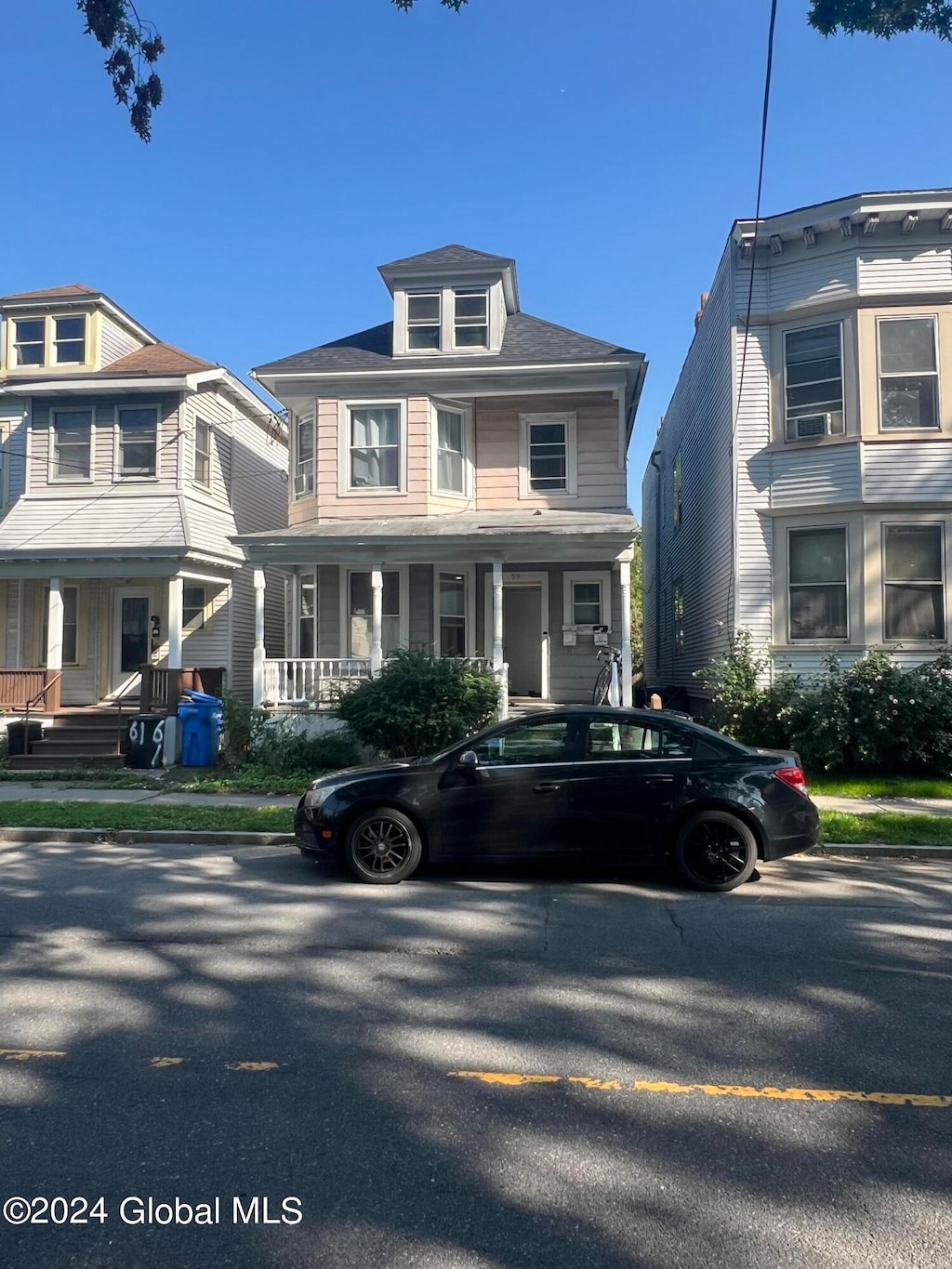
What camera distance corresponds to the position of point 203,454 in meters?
19.7

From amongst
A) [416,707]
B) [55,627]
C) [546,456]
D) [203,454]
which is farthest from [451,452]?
[55,627]

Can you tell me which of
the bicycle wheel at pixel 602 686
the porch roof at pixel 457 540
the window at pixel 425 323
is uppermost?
the window at pixel 425 323

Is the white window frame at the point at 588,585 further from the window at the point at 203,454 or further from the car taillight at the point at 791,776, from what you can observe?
the car taillight at the point at 791,776

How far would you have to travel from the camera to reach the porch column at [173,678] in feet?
49.2

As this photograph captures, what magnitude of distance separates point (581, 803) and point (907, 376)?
10.5 m

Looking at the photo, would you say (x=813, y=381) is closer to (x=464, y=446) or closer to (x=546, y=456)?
(x=546, y=456)

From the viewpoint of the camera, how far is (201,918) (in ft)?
21.0

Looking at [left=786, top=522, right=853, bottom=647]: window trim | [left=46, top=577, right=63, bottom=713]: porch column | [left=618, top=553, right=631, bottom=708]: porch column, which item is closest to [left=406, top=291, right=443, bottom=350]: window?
[left=618, top=553, right=631, bottom=708]: porch column

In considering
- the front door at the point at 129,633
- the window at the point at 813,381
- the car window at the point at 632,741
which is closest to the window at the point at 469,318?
the window at the point at 813,381

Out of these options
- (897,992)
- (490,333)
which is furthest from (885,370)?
(897,992)

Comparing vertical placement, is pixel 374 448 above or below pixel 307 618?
above

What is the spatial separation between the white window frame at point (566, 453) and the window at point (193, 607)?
26.1 feet

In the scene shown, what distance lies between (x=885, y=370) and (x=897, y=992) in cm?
1172

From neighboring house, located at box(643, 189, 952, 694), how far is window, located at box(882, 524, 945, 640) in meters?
0.02
